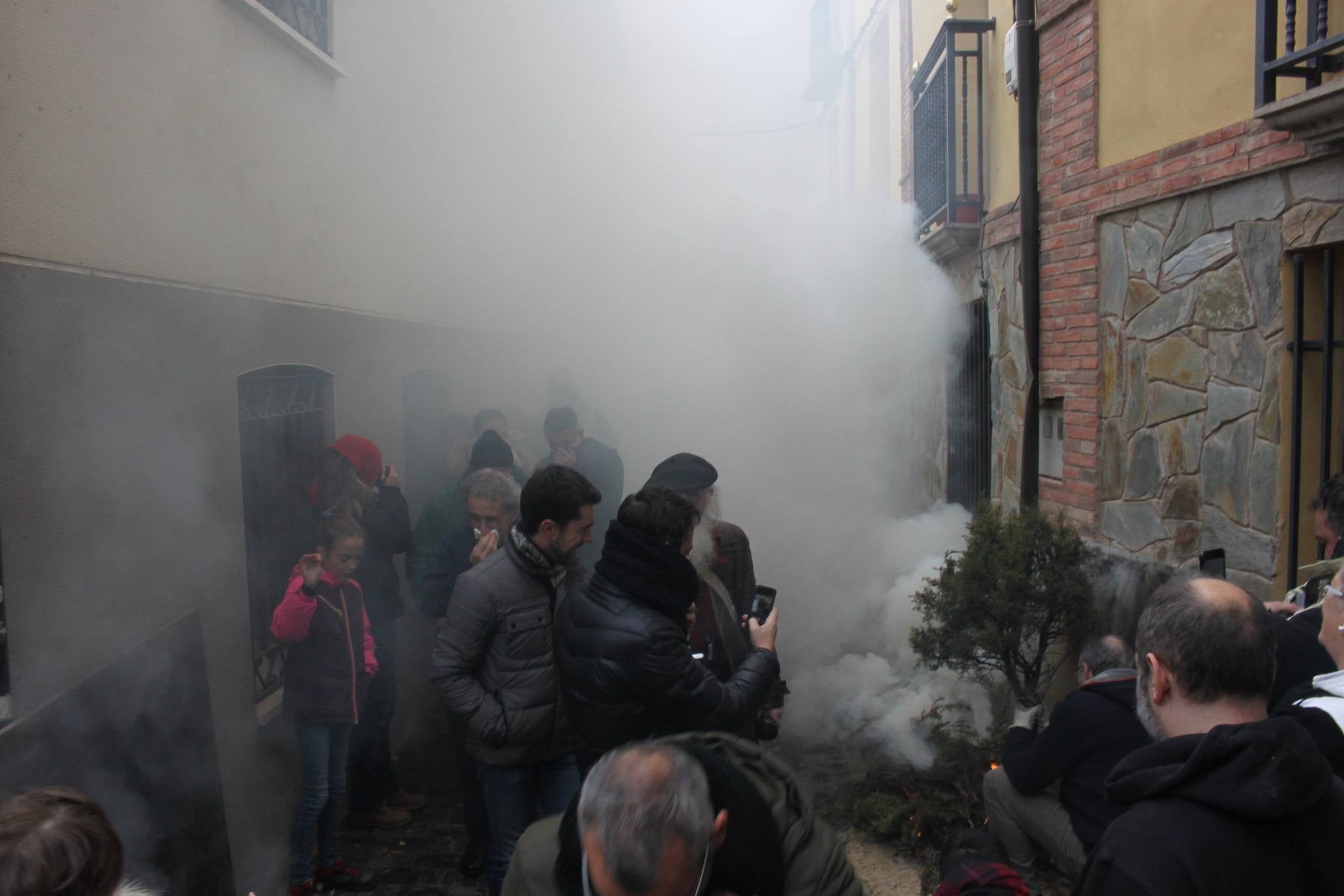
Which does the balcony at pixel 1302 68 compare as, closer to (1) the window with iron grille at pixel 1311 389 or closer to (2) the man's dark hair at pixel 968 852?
(1) the window with iron grille at pixel 1311 389

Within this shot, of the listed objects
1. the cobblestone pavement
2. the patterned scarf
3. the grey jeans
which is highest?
the patterned scarf

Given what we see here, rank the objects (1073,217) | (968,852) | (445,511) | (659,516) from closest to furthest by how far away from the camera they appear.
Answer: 1. (968,852)
2. (659,516)
3. (445,511)
4. (1073,217)

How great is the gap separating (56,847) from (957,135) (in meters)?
6.55

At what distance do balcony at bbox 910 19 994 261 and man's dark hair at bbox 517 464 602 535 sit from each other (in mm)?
4210

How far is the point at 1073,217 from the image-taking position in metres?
4.90

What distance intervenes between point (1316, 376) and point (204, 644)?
4.00 meters

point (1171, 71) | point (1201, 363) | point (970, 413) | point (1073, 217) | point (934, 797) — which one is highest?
point (1171, 71)

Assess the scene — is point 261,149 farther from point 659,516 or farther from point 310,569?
point 659,516

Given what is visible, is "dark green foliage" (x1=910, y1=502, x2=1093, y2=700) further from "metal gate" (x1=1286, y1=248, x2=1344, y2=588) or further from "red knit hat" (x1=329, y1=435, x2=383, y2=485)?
"red knit hat" (x1=329, y1=435, x2=383, y2=485)

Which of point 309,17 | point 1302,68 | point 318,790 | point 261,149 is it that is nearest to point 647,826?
point 318,790

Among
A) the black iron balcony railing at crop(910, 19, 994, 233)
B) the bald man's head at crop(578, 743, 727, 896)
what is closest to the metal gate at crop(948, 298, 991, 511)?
the black iron balcony railing at crop(910, 19, 994, 233)

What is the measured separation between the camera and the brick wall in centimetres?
467

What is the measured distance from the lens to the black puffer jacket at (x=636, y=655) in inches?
102

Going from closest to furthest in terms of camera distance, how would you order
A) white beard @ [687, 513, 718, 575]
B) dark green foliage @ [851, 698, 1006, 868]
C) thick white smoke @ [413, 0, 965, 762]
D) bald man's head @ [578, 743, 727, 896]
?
bald man's head @ [578, 743, 727, 896] → white beard @ [687, 513, 718, 575] → dark green foliage @ [851, 698, 1006, 868] → thick white smoke @ [413, 0, 965, 762]
